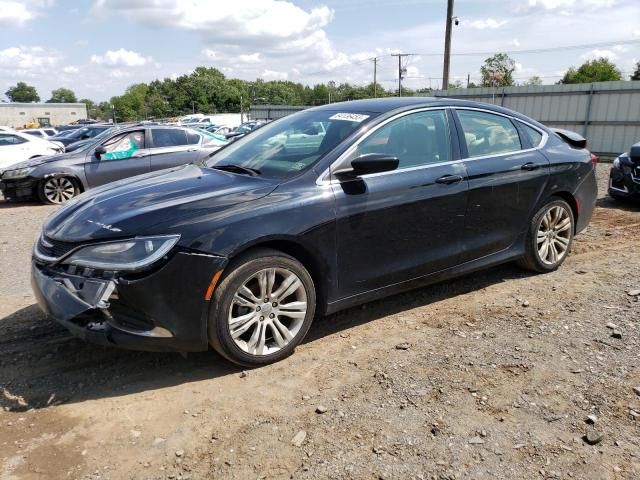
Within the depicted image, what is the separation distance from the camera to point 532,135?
16.3 ft

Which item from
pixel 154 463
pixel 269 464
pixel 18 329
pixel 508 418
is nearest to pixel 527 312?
pixel 508 418

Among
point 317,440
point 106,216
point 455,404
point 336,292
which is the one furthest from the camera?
point 336,292

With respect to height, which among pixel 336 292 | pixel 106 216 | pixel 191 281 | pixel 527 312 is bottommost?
pixel 527 312

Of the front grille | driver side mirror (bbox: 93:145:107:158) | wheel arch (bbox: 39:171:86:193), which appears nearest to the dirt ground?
the front grille

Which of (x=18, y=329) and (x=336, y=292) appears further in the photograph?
(x=18, y=329)

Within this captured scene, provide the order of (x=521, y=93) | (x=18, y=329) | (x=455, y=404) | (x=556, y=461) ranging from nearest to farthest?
(x=556, y=461) < (x=455, y=404) < (x=18, y=329) < (x=521, y=93)

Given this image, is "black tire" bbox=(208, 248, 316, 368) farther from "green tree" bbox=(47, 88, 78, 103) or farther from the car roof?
"green tree" bbox=(47, 88, 78, 103)

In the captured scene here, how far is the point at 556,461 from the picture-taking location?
2504mm

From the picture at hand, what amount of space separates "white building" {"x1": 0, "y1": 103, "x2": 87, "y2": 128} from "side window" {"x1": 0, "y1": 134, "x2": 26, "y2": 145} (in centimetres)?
7869

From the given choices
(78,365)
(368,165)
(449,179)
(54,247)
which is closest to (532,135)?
(449,179)

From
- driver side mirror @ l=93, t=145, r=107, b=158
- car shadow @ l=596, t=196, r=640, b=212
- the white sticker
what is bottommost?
car shadow @ l=596, t=196, r=640, b=212

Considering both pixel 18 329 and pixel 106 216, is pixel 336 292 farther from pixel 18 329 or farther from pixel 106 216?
pixel 18 329

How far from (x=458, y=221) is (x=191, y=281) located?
222 centimetres

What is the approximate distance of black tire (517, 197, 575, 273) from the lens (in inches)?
191
